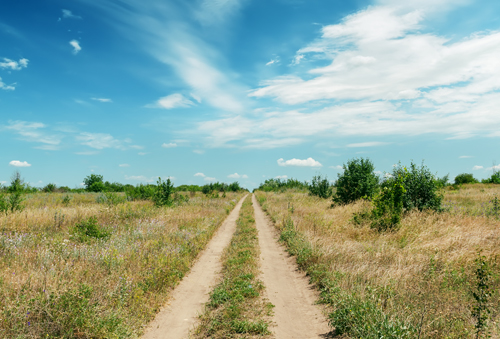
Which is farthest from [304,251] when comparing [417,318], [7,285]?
[7,285]

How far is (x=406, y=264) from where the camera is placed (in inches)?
326

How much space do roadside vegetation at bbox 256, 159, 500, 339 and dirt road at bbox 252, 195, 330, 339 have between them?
359 millimetres

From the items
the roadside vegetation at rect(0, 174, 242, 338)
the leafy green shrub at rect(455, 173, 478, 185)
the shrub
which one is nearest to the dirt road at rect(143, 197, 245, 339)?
the roadside vegetation at rect(0, 174, 242, 338)

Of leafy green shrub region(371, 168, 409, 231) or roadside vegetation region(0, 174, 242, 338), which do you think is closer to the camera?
roadside vegetation region(0, 174, 242, 338)

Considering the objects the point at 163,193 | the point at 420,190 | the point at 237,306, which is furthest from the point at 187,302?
the point at 163,193

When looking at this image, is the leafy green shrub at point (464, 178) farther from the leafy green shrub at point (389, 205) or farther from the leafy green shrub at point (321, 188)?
the leafy green shrub at point (389, 205)

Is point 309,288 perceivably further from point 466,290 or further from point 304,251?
point 466,290

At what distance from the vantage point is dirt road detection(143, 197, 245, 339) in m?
5.79

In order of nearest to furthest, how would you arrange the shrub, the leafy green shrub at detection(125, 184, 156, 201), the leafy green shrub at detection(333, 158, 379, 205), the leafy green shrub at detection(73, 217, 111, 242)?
the leafy green shrub at detection(73, 217, 111, 242)
the leafy green shrub at detection(333, 158, 379, 205)
the leafy green shrub at detection(125, 184, 156, 201)
the shrub

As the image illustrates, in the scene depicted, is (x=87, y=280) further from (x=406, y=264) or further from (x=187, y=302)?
(x=406, y=264)

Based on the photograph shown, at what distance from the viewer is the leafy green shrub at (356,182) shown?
2438cm

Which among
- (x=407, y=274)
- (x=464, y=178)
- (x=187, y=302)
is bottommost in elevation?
(x=187, y=302)

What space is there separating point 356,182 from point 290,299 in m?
19.4

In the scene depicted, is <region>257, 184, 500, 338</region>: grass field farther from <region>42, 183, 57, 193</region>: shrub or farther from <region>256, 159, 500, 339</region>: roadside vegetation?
<region>42, 183, 57, 193</region>: shrub
